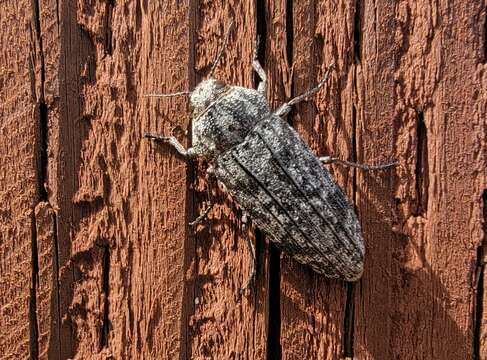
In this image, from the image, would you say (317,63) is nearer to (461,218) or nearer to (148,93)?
(148,93)

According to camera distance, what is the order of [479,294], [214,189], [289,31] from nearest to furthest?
[479,294] → [289,31] → [214,189]

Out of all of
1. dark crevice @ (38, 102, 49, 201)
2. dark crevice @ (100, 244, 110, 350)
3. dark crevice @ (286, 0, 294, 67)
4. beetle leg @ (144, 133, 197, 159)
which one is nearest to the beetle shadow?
dark crevice @ (286, 0, 294, 67)

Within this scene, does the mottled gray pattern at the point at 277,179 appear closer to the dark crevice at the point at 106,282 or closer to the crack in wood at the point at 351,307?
the crack in wood at the point at 351,307

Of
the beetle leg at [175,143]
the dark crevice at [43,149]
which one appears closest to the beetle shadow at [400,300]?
the beetle leg at [175,143]

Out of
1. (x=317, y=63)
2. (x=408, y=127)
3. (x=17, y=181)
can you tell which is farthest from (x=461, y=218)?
(x=17, y=181)

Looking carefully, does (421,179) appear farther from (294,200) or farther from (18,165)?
(18,165)

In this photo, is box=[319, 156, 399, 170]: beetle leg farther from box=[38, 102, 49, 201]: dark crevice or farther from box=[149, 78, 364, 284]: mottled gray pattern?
box=[38, 102, 49, 201]: dark crevice

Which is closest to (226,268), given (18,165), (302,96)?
(302,96)
